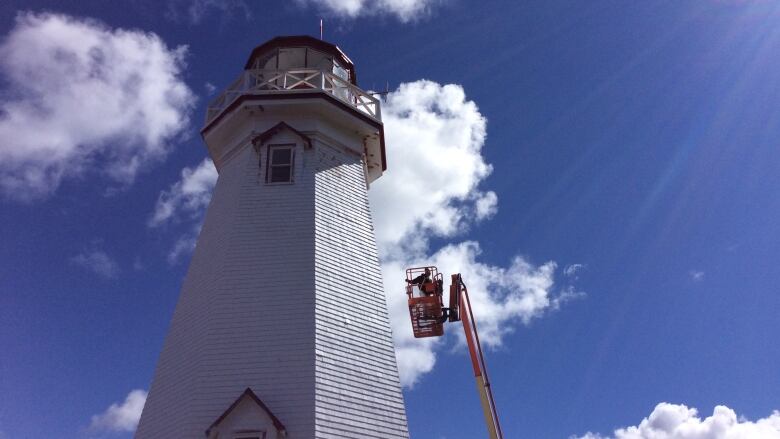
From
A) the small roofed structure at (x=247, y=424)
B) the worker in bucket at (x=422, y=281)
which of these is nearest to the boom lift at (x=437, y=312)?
the worker in bucket at (x=422, y=281)

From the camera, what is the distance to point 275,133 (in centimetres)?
1691

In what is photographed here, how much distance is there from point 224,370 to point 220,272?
270 cm

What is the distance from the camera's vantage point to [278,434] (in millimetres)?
11398

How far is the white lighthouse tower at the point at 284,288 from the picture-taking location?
11.9 meters

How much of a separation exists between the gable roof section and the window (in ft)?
1.07

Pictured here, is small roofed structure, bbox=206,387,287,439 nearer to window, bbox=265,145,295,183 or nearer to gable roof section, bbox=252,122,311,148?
window, bbox=265,145,295,183

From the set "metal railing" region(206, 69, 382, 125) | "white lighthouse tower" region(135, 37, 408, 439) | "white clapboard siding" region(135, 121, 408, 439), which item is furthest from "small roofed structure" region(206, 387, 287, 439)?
"metal railing" region(206, 69, 382, 125)

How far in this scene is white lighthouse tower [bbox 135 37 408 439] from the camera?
39.2ft

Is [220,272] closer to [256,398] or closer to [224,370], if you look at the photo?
[224,370]

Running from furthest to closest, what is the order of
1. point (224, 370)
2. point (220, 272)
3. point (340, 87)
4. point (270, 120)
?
point (340, 87) < point (270, 120) < point (220, 272) < point (224, 370)

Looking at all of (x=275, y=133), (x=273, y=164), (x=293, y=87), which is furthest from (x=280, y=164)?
(x=293, y=87)

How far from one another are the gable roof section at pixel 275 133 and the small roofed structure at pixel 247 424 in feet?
26.4


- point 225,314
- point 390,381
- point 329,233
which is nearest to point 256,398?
point 225,314

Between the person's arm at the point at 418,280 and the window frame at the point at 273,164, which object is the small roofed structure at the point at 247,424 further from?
the person's arm at the point at 418,280
